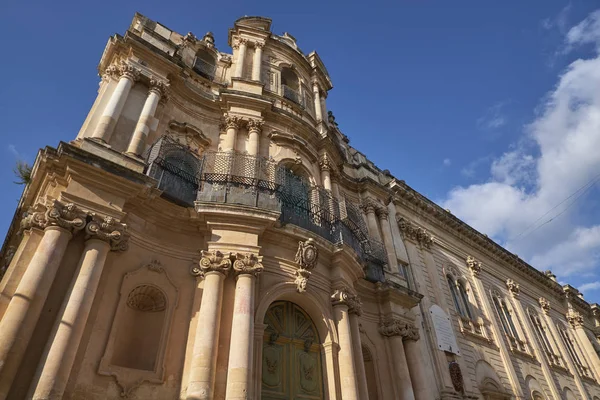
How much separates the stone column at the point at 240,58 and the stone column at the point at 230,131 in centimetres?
262

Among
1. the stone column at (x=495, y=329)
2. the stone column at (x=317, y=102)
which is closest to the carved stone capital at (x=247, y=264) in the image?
the stone column at (x=317, y=102)

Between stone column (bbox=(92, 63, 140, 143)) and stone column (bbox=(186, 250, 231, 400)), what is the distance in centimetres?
402

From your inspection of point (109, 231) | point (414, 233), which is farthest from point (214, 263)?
point (414, 233)

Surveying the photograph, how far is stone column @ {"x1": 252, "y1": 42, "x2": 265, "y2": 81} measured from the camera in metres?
14.9

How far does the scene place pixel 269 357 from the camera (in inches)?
349

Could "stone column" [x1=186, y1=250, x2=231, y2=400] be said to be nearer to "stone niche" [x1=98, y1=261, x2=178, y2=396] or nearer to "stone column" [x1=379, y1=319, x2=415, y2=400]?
"stone niche" [x1=98, y1=261, x2=178, y2=396]

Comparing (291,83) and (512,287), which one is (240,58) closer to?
(291,83)

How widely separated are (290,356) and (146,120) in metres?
7.30

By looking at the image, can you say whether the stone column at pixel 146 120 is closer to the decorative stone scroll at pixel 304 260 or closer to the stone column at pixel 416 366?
the decorative stone scroll at pixel 304 260

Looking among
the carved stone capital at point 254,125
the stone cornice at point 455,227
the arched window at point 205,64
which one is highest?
the arched window at point 205,64

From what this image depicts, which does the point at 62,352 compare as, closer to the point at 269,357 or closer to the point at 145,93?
the point at 269,357

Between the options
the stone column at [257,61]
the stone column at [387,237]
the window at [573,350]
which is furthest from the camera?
the window at [573,350]

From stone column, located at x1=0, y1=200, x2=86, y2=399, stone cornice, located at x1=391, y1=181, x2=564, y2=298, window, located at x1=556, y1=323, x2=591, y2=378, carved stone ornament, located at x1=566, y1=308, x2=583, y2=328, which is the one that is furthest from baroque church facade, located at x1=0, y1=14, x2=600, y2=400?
carved stone ornament, located at x1=566, y1=308, x2=583, y2=328

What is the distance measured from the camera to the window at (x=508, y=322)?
61.4ft
